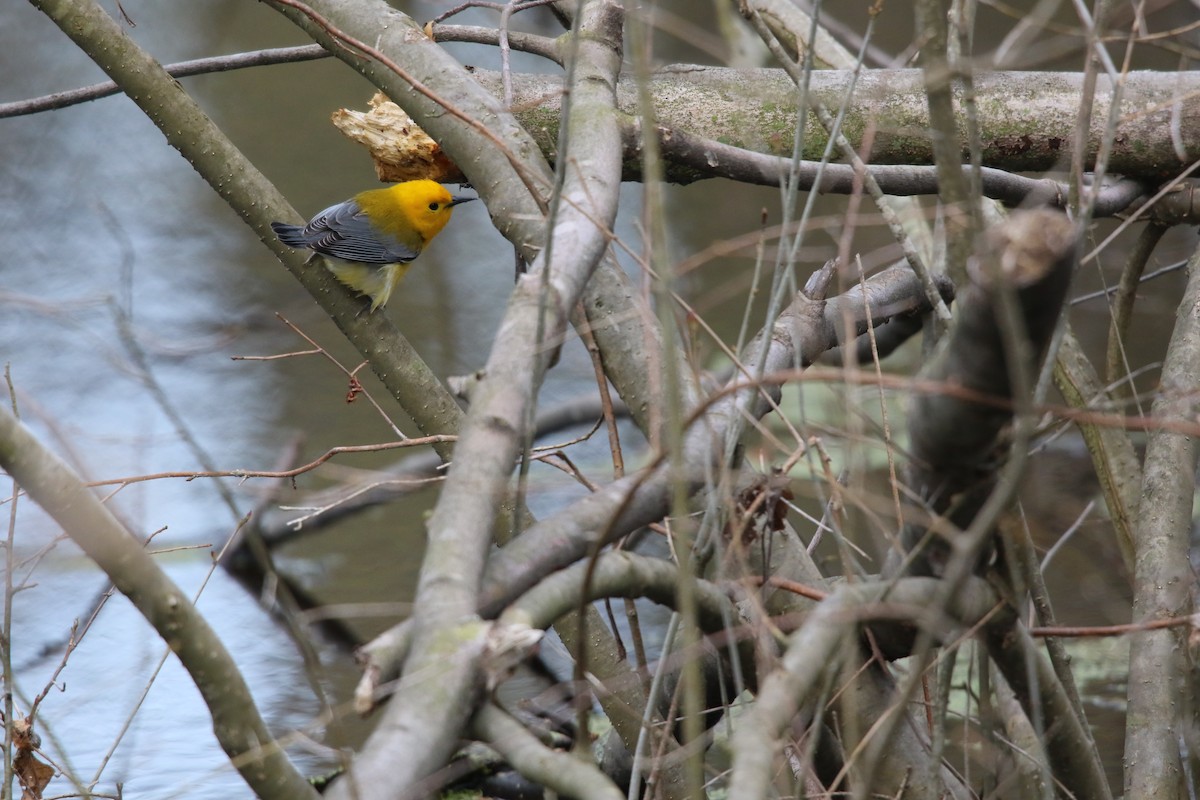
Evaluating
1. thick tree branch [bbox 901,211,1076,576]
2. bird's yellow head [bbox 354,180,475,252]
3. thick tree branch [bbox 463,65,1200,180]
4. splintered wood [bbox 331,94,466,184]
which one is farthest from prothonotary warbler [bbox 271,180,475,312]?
thick tree branch [bbox 901,211,1076,576]

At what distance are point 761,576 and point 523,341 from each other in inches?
20.1

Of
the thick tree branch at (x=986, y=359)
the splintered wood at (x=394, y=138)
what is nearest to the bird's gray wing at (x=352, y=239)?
the splintered wood at (x=394, y=138)

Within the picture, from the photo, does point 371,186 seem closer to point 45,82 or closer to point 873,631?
point 45,82

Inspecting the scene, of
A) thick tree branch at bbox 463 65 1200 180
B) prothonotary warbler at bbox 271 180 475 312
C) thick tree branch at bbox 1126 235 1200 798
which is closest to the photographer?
thick tree branch at bbox 1126 235 1200 798

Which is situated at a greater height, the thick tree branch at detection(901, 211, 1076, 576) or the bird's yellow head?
the bird's yellow head

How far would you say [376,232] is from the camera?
12.1 ft

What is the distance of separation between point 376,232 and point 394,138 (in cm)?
87

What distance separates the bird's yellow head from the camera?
3.78 metres

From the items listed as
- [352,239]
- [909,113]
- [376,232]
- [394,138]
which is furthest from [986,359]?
[376,232]

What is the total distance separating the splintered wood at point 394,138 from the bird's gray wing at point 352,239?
0.83 ft

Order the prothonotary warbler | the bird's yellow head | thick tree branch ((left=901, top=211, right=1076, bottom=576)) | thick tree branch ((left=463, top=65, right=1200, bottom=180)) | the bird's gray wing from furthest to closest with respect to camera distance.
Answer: the bird's yellow head, the bird's gray wing, the prothonotary warbler, thick tree branch ((left=463, top=65, right=1200, bottom=180)), thick tree branch ((left=901, top=211, right=1076, bottom=576))

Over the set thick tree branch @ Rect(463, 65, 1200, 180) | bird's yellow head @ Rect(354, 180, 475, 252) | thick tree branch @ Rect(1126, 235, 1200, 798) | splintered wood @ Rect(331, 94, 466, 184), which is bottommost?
thick tree branch @ Rect(1126, 235, 1200, 798)

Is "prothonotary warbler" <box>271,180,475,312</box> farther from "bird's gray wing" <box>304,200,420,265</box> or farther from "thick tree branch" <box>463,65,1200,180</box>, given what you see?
"thick tree branch" <box>463,65,1200,180</box>

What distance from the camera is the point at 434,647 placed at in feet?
3.66
